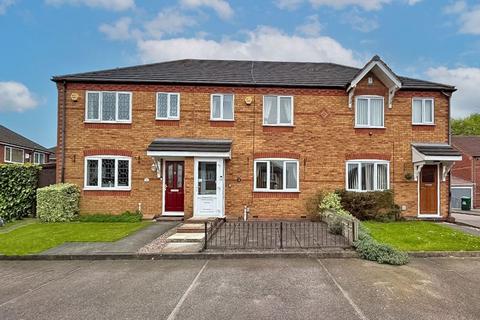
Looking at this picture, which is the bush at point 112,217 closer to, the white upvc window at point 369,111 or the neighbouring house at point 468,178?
the white upvc window at point 369,111

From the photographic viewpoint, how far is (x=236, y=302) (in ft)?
16.6

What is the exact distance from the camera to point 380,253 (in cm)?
738

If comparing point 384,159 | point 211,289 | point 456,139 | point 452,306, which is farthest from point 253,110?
point 456,139

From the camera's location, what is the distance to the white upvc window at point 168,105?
45.1 ft

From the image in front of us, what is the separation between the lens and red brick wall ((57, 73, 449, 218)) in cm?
1350

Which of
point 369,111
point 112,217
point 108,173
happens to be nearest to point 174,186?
point 112,217

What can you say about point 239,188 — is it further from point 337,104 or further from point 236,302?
point 236,302

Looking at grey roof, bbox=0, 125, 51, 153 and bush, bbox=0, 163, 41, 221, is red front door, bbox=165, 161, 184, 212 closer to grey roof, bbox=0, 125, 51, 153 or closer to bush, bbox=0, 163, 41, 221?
bush, bbox=0, 163, 41, 221

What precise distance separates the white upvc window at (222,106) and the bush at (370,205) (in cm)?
622

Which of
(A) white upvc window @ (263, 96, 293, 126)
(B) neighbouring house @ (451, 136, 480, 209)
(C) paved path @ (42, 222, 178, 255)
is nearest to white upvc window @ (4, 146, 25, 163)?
(C) paved path @ (42, 222, 178, 255)

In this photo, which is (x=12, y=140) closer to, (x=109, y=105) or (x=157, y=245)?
(x=109, y=105)

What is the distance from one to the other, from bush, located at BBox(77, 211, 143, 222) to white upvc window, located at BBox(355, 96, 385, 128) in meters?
11.0

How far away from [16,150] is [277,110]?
31868mm

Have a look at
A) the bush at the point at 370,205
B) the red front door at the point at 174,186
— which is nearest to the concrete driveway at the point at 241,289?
the bush at the point at 370,205
